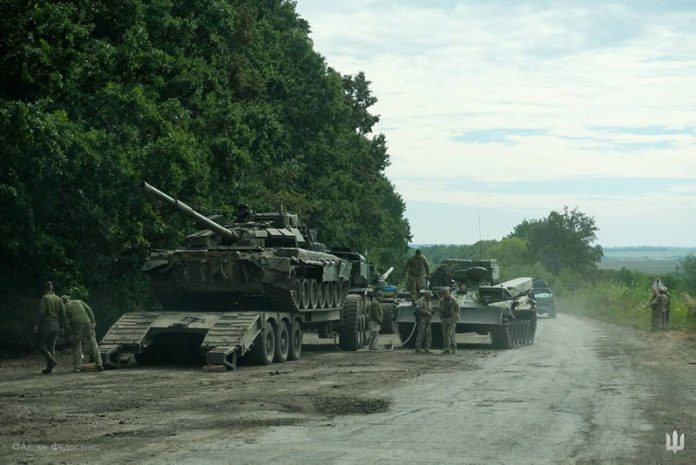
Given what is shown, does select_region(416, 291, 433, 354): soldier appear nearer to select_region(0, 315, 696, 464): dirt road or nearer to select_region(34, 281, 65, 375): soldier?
select_region(0, 315, 696, 464): dirt road

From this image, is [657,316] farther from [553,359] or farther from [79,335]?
[79,335]

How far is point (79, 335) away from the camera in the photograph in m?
19.8

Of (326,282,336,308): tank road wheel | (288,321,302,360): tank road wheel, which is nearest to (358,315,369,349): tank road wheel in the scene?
(326,282,336,308): tank road wheel

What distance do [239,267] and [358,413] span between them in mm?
8893

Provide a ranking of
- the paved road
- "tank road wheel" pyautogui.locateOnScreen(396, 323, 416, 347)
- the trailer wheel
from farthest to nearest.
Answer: "tank road wheel" pyautogui.locateOnScreen(396, 323, 416, 347), the trailer wheel, the paved road

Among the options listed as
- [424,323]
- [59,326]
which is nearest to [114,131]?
[59,326]

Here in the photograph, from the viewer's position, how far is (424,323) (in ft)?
82.7

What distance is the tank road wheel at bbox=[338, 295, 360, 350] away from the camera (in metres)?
26.3

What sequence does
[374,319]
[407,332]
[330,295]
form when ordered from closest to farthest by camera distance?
[330,295] < [374,319] < [407,332]

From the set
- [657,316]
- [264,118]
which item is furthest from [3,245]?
[657,316]

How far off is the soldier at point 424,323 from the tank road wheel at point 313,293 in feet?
8.51

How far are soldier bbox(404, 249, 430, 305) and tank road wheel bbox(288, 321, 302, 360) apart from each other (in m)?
5.45

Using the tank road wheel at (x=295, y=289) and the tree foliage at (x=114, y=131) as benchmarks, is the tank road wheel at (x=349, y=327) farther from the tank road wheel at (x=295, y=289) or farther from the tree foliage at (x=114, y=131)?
the tree foliage at (x=114, y=131)

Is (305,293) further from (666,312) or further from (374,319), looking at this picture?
(666,312)
